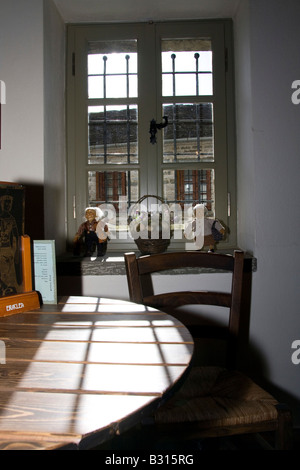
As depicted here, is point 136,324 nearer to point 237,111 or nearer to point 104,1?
point 237,111

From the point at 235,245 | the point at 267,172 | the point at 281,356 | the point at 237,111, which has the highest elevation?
the point at 237,111

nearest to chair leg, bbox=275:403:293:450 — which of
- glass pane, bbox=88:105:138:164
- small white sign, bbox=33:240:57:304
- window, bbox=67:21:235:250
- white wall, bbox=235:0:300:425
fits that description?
white wall, bbox=235:0:300:425

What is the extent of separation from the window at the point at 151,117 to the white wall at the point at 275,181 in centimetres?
37

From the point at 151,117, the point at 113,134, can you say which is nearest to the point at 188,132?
A: the point at 151,117

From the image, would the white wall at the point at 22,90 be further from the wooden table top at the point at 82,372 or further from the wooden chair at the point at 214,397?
the wooden table top at the point at 82,372

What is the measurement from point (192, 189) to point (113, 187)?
0.51 m

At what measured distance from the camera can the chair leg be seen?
116 cm

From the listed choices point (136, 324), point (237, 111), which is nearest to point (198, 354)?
point (136, 324)

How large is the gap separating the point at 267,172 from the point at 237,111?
55 centimetres

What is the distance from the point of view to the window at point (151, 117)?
225cm

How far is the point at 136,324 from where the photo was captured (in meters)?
1.08

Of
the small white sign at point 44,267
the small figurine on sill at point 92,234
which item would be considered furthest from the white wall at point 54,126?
the small white sign at point 44,267

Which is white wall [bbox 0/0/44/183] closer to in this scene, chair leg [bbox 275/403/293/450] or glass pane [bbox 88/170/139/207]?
glass pane [bbox 88/170/139/207]

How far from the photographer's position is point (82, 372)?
2.47ft
